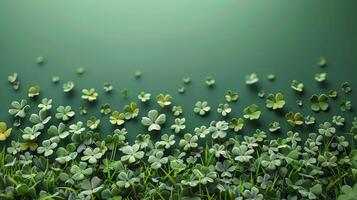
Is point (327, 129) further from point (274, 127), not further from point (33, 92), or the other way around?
point (33, 92)

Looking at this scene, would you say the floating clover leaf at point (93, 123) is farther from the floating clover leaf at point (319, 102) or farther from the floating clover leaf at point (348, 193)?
the floating clover leaf at point (348, 193)

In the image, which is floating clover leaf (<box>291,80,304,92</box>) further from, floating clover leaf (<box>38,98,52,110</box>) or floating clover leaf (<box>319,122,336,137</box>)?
floating clover leaf (<box>38,98,52,110</box>)

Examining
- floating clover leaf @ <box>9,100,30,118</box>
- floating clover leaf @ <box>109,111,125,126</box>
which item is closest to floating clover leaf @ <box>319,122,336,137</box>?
floating clover leaf @ <box>109,111,125,126</box>

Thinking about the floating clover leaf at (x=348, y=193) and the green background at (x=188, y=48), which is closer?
the floating clover leaf at (x=348, y=193)

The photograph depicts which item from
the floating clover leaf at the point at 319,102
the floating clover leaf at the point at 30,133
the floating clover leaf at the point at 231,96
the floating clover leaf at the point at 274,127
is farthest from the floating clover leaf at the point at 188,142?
the floating clover leaf at the point at 30,133

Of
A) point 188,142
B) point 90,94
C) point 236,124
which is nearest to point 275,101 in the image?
point 236,124
